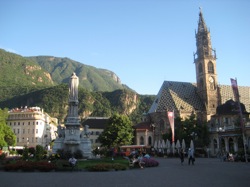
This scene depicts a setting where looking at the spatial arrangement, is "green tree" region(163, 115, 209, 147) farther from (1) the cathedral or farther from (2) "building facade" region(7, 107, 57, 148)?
(2) "building facade" region(7, 107, 57, 148)

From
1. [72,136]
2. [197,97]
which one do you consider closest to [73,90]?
[72,136]

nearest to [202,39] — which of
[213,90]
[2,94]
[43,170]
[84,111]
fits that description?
[213,90]

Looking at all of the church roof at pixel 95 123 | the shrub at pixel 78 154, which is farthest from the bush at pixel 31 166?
the church roof at pixel 95 123

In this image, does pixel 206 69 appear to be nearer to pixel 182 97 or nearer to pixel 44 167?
pixel 182 97

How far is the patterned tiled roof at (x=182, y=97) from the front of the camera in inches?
3410

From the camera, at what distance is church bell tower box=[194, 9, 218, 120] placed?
3494 inches

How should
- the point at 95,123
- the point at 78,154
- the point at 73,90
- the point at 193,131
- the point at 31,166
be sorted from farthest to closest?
the point at 95,123 < the point at 193,131 < the point at 73,90 < the point at 78,154 < the point at 31,166

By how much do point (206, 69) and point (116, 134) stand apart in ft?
122

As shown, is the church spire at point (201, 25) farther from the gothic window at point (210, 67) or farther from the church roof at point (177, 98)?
the church roof at point (177, 98)

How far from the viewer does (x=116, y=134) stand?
77750mm

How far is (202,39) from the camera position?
9219 centimetres

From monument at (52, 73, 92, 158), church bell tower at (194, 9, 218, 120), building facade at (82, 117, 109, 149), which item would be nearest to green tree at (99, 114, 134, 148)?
church bell tower at (194, 9, 218, 120)

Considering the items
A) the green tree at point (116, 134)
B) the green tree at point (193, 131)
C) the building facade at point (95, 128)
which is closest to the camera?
the green tree at point (193, 131)

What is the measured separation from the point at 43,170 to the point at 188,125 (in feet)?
153
